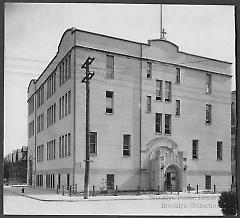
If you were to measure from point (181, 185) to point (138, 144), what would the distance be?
0.93 meters

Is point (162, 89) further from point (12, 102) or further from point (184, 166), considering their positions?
point (12, 102)

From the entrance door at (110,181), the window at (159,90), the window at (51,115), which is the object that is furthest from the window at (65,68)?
the entrance door at (110,181)

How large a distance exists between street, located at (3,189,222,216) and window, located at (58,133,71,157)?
771 mm

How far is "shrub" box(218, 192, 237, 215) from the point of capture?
870 cm

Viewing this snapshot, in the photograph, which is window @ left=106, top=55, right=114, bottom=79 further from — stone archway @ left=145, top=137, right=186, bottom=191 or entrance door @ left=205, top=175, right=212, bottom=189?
entrance door @ left=205, top=175, right=212, bottom=189

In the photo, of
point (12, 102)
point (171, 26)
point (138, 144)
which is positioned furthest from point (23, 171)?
point (171, 26)

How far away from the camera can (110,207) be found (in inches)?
340

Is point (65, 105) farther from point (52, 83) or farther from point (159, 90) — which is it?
point (159, 90)

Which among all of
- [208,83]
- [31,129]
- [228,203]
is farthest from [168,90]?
[31,129]

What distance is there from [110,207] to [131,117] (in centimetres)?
143

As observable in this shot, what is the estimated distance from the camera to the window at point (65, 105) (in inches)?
353

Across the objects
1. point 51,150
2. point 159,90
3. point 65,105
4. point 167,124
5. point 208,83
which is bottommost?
point 51,150

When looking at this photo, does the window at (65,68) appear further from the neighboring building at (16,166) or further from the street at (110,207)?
the street at (110,207)

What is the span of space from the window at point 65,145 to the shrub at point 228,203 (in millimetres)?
2382
